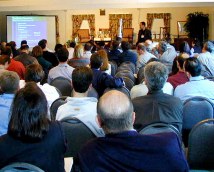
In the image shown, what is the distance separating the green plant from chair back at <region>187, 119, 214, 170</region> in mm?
13675

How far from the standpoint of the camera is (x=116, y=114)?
202 centimetres

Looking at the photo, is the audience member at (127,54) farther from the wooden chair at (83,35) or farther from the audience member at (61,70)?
the wooden chair at (83,35)

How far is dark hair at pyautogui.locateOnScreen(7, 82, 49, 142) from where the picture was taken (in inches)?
87.8

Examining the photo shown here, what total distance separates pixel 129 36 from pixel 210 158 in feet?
45.4

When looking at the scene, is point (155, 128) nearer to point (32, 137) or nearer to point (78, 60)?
point (32, 137)

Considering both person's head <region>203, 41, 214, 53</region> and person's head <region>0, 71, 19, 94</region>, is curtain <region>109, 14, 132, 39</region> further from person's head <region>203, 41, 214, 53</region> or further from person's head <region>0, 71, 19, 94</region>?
person's head <region>0, 71, 19, 94</region>

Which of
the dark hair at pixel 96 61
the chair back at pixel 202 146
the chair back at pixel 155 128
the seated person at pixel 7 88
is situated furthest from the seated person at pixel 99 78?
the chair back at pixel 155 128

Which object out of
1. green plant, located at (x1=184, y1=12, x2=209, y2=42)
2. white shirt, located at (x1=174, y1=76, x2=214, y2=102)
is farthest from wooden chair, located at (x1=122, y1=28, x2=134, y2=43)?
white shirt, located at (x1=174, y1=76, x2=214, y2=102)

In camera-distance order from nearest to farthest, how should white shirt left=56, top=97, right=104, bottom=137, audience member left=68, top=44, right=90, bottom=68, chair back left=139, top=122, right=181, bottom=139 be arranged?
chair back left=139, top=122, right=181, bottom=139, white shirt left=56, top=97, right=104, bottom=137, audience member left=68, top=44, right=90, bottom=68

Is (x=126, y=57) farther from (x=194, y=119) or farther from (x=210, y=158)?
(x=210, y=158)

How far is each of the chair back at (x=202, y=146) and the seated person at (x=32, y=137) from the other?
1025mm

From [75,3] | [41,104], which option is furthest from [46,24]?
[41,104]

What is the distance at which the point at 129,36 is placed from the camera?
643 inches

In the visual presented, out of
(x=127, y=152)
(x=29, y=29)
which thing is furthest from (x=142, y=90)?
(x=29, y=29)
